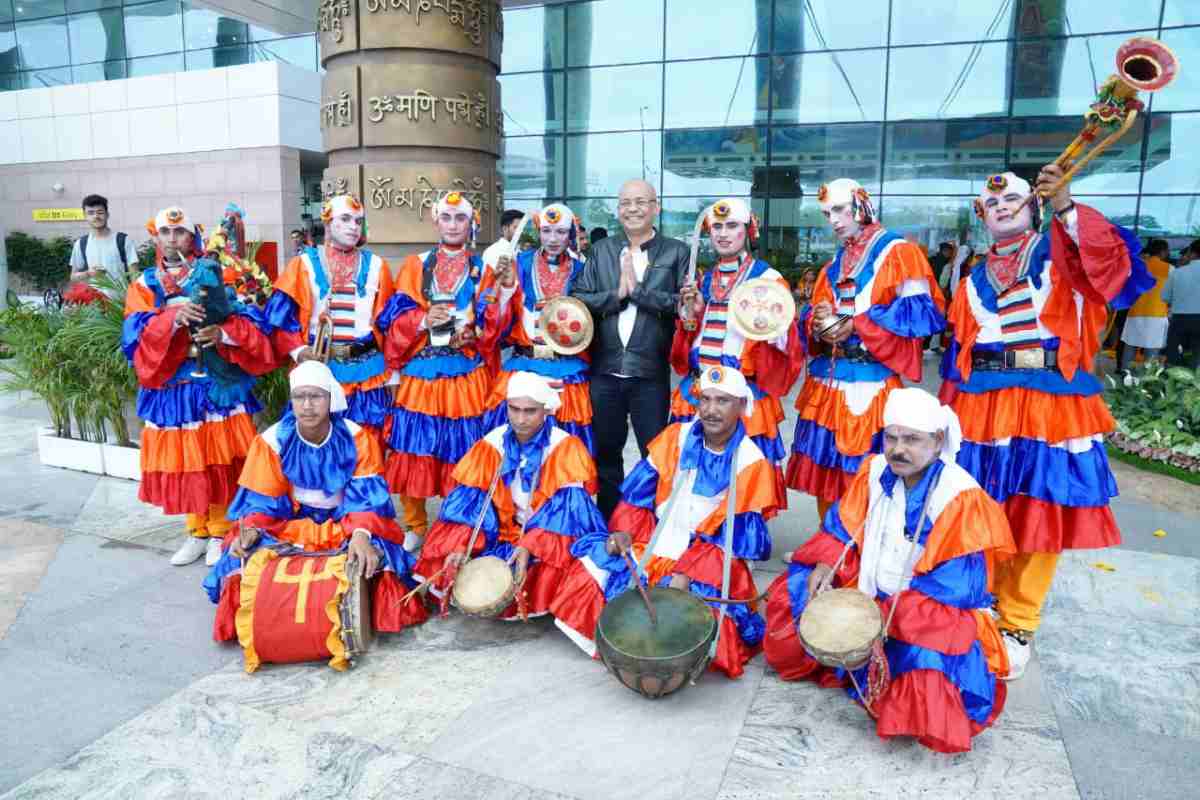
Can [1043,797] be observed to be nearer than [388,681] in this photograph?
Yes

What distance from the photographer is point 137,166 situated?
1938cm

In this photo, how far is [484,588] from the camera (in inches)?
132

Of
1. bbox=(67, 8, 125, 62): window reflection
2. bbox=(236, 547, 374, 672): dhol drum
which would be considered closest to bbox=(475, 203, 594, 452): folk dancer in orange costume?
bbox=(236, 547, 374, 672): dhol drum

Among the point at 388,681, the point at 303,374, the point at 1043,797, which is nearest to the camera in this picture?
the point at 1043,797

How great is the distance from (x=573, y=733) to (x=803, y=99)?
575 inches

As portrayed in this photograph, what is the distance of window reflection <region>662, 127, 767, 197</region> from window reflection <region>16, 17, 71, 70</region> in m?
17.0

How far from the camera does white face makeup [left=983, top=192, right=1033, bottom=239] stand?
332 cm

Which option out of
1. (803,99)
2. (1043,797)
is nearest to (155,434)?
(1043,797)

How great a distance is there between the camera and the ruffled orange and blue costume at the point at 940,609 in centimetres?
272

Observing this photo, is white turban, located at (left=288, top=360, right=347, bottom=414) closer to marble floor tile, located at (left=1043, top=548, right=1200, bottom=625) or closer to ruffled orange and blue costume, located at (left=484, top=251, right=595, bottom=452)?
ruffled orange and blue costume, located at (left=484, top=251, right=595, bottom=452)

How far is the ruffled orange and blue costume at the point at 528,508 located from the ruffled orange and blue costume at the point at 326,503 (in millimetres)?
183

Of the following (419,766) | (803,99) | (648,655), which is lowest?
(419,766)

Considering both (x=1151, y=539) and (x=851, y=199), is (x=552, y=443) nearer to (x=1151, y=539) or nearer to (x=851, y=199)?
(x=851, y=199)

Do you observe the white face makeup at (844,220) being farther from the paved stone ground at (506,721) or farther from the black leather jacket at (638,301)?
the paved stone ground at (506,721)
